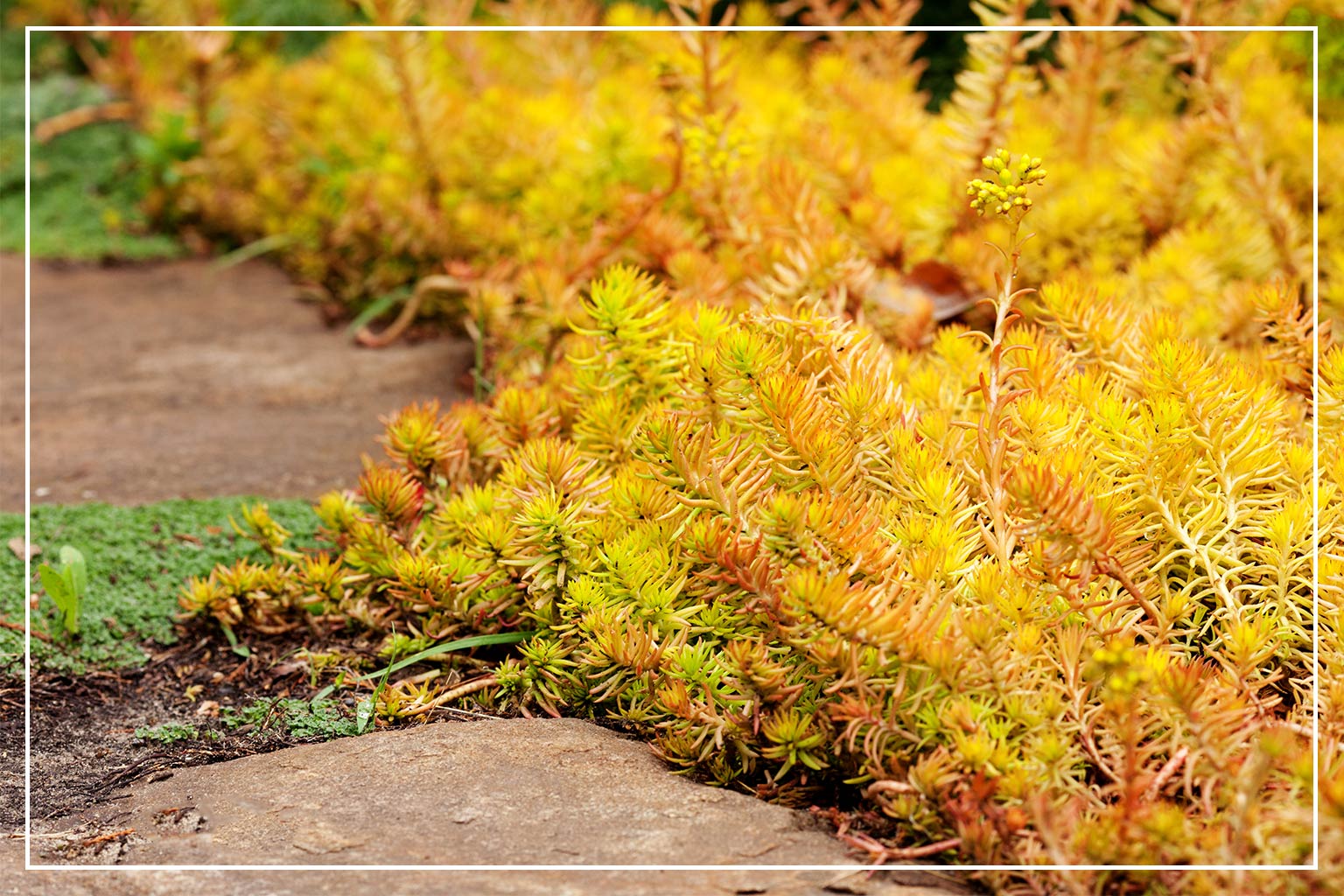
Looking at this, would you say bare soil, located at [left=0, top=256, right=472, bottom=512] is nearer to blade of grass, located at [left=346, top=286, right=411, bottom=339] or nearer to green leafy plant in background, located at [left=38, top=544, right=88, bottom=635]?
blade of grass, located at [left=346, top=286, right=411, bottom=339]

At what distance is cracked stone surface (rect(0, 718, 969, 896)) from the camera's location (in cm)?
164

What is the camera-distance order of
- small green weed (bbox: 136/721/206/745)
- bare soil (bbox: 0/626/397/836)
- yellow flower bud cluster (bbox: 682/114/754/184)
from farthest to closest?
yellow flower bud cluster (bbox: 682/114/754/184), small green weed (bbox: 136/721/206/745), bare soil (bbox: 0/626/397/836)

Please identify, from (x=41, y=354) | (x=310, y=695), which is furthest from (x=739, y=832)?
(x=41, y=354)

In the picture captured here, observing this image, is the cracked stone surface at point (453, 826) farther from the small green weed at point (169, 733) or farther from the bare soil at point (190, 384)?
the bare soil at point (190, 384)

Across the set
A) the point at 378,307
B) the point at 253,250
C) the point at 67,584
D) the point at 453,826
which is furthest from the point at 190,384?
the point at 453,826

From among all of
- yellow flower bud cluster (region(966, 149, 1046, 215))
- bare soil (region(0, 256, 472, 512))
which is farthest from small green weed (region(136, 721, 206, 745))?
yellow flower bud cluster (region(966, 149, 1046, 215))

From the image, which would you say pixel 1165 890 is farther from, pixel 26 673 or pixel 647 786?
pixel 26 673

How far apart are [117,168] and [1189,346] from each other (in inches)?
181

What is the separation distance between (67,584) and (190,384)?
4.53 feet

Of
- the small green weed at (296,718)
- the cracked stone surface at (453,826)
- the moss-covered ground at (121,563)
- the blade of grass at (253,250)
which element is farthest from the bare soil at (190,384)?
the cracked stone surface at (453,826)

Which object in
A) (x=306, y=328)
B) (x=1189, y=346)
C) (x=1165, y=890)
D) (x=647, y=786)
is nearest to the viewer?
(x=1165, y=890)

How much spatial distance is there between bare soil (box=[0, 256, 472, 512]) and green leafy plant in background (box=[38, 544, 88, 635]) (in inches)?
20.8

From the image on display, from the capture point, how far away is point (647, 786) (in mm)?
1856

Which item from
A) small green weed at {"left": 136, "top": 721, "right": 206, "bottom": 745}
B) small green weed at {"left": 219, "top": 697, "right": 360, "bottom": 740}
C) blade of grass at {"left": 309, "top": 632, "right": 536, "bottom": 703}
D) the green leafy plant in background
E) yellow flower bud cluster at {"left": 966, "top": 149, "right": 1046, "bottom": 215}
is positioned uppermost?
yellow flower bud cluster at {"left": 966, "top": 149, "right": 1046, "bottom": 215}
